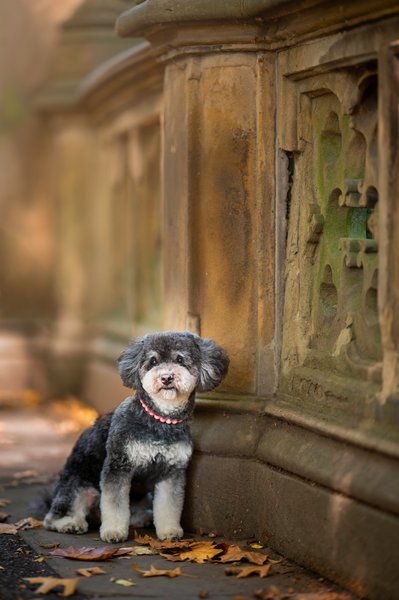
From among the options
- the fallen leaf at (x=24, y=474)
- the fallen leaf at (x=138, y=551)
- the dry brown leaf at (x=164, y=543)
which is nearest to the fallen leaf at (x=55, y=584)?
the fallen leaf at (x=138, y=551)

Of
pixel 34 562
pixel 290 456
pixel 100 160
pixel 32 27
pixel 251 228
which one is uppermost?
pixel 32 27

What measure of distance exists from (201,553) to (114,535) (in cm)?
52

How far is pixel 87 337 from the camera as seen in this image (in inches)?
446

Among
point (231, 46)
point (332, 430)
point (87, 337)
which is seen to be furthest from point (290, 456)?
point (87, 337)

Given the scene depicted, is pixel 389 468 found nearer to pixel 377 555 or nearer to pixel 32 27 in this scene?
pixel 377 555

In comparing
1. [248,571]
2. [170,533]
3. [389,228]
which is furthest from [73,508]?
[389,228]

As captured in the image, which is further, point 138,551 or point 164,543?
point 164,543

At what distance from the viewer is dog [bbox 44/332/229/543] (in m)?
6.04

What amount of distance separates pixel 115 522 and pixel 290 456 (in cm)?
98

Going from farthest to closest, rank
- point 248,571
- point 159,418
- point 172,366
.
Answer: point 159,418, point 172,366, point 248,571

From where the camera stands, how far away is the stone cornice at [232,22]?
5621mm

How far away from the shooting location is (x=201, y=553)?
5848mm

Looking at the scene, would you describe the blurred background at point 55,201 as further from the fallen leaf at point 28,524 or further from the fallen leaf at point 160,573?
the fallen leaf at point 160,573

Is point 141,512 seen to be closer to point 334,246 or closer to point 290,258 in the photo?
point 290,258
